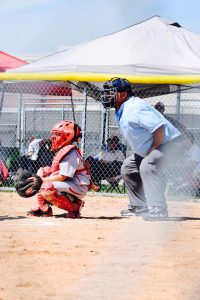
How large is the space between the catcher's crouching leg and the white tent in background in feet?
8.75

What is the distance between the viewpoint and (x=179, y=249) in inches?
197

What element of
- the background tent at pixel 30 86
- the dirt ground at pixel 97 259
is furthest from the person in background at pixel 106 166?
the dirt ground at pixel 97 259

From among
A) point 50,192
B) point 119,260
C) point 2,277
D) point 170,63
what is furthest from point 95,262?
point 170,63

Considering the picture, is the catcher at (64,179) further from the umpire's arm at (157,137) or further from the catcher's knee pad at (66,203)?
the umpire's arm at (157,137)

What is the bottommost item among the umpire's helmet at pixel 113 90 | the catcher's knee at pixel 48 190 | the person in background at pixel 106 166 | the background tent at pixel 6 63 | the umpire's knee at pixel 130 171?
the person in background at pixel 106 166

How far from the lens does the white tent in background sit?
9862mm

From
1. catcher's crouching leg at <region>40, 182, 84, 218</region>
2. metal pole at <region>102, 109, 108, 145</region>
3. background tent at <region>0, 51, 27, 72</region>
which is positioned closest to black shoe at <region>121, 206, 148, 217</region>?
catcher's crouching leg at <region>40, 182, 84, 218</region>

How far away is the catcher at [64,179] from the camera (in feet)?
23.1

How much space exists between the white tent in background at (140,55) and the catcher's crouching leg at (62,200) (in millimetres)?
2666

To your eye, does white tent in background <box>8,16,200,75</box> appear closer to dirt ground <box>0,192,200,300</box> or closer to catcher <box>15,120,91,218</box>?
catcher <box>15,120,91,218</box>

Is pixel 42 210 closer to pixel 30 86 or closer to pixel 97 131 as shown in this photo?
pixel 30 86

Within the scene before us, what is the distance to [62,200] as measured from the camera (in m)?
7.18

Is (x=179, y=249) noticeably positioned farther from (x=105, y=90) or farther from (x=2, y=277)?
(x=105, y=90)

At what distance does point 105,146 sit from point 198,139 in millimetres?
1679
